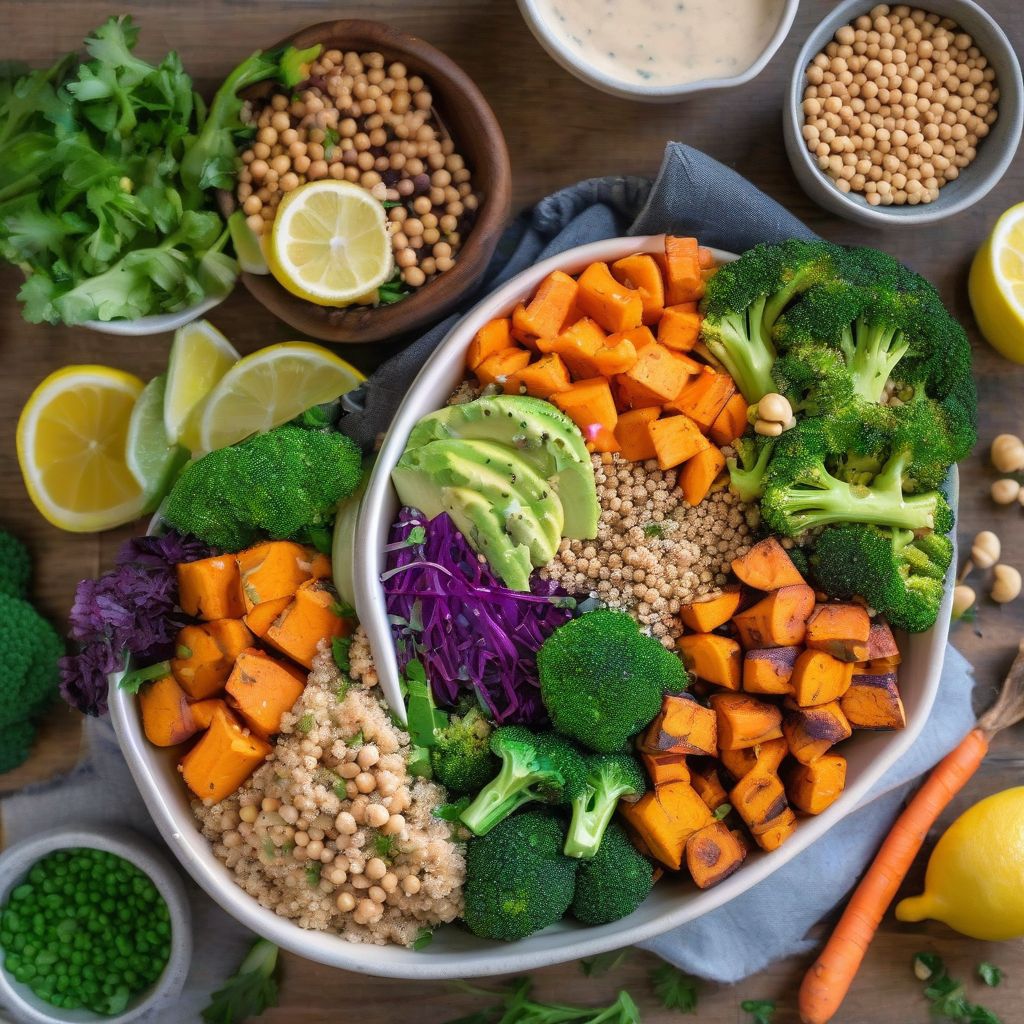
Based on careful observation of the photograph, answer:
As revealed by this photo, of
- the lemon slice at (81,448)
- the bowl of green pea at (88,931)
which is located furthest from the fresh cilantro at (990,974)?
the lemon slice at (81,448)

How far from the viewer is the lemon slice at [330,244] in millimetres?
2326

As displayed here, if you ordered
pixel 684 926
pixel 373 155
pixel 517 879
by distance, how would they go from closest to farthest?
pixel 517 879 < pixel 373 155 < pixel 684 926

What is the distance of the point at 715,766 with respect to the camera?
2391 mm

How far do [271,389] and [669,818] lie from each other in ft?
4.62

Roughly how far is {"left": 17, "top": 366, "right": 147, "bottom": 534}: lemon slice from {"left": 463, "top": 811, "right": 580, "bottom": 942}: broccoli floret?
1.24 meters

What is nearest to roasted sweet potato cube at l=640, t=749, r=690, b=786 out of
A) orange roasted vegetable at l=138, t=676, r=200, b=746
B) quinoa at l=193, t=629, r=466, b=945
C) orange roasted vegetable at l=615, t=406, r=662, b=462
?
quinoa at l=193, t=629, r=466, b=945

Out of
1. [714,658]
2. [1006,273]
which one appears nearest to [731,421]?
[714,658]

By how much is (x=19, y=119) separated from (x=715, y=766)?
7.48 feet

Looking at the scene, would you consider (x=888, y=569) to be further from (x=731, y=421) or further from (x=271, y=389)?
(x=271, y=389)

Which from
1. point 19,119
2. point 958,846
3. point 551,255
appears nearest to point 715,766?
point 958,846

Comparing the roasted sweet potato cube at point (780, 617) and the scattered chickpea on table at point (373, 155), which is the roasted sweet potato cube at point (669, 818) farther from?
the scattered chickpea on table at point (373, 155)

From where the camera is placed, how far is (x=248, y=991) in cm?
260

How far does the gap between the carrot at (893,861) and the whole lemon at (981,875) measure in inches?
2.7

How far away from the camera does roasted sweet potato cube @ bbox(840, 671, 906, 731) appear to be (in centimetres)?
227
